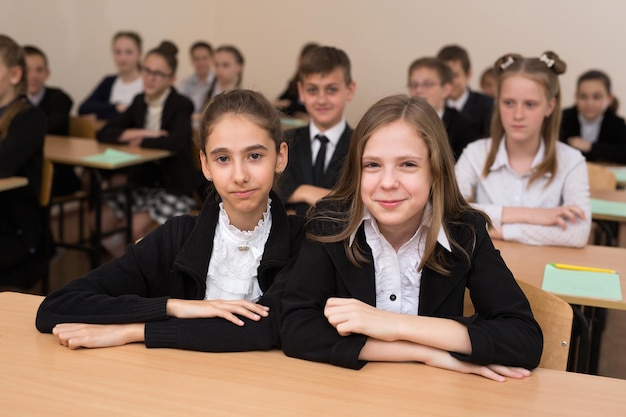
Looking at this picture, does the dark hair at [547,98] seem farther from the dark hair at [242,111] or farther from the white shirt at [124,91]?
the white shirt at [124,91]

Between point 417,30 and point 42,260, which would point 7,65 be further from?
point 417,30

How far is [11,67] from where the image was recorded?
3340 millimetres

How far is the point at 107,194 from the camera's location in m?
4.37

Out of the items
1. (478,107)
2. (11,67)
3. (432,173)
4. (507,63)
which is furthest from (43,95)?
(432,173)

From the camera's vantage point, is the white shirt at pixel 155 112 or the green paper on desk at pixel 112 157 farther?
the white shirt at pixel 155 112

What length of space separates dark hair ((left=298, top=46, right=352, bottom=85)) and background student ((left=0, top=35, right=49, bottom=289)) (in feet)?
4.03

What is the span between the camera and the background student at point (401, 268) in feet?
4.70

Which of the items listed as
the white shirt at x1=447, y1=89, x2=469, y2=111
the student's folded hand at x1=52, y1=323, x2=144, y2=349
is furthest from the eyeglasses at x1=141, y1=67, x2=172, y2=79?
the student's folded hand at x1=52, y1=323, x2=144, y2=349

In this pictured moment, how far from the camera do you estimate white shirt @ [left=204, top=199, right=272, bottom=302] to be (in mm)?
1810

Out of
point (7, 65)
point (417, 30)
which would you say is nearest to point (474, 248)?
point (7, 65)

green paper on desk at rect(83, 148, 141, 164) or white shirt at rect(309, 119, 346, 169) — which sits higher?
white shirt at rect(309, 119, 346, 169)

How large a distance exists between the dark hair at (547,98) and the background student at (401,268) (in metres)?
1.22

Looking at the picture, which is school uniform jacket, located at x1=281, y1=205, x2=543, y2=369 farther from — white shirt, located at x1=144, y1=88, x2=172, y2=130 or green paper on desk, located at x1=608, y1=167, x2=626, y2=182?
white shirt, located at x1=144, y1=88, x2=172, y2=130

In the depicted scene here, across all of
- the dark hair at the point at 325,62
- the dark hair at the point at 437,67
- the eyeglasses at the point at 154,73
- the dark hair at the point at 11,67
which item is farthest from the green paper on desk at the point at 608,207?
the eyeglasses at the point at 154,73
